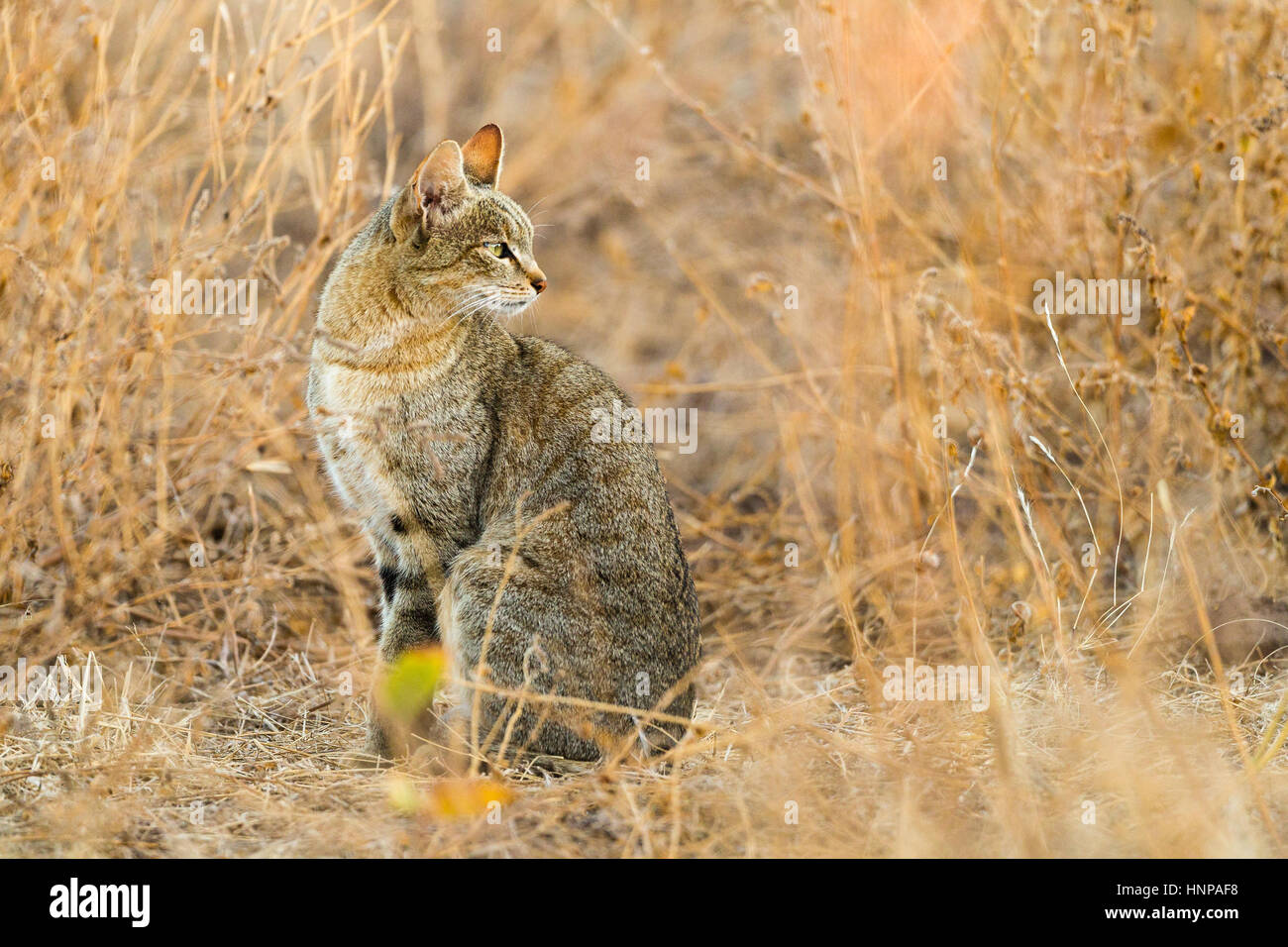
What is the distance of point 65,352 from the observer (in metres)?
3.57

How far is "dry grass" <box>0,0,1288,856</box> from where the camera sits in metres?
2.96

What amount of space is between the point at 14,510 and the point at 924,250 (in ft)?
12.7

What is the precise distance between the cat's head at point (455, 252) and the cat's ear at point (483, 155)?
221 mm

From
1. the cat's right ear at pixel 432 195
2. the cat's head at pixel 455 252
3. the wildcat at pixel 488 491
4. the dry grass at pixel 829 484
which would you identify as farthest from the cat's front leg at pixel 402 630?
the cat's right ear at pixel 432 195

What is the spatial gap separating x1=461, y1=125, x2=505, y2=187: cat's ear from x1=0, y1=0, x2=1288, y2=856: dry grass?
0.93 ft

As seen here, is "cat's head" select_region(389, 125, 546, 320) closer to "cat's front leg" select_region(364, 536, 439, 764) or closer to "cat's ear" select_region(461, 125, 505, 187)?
"cat's ear" select_region(461, 125, 505, 187)

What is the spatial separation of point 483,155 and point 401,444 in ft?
3.26

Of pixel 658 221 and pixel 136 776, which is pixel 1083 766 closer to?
pixel 136 776

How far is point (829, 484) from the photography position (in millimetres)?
5395

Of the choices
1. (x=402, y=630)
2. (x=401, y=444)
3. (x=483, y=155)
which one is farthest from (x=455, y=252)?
A: (x=402, y=630)

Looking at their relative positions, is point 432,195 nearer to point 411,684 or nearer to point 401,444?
point 401,444

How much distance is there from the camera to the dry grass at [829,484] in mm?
2965

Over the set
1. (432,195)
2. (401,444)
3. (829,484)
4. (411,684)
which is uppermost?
(432,195)

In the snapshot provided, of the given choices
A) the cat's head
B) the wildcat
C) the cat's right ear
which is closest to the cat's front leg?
the wildcat
